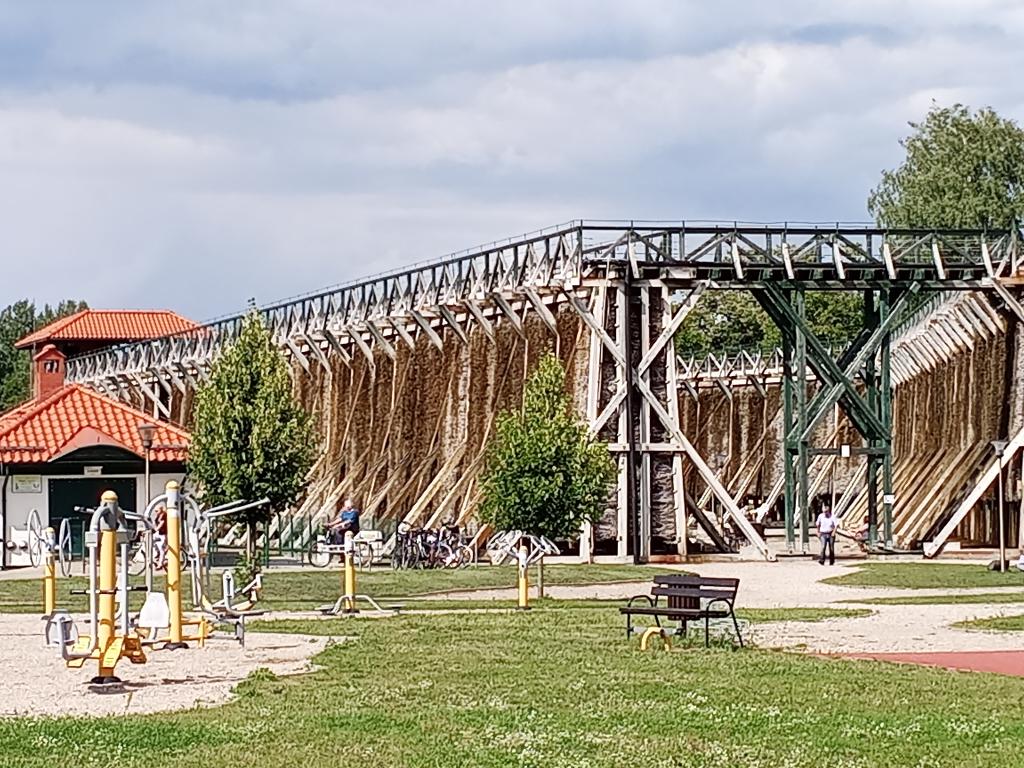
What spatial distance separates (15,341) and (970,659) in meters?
104

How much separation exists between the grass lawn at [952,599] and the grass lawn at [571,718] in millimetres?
11003

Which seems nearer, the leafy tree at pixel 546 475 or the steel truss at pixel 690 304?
the leafy tree at pixel 546 475

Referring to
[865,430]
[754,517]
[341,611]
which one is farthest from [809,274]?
[341,611]

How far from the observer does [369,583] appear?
35500mm

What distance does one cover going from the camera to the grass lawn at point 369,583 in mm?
31453

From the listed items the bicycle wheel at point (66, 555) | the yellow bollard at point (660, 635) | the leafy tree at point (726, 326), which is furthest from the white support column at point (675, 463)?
the leafy tree at point (726, 326)

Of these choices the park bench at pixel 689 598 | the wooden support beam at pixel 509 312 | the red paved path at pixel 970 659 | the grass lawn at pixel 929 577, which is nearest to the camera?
the red paved path at pixel 970 659

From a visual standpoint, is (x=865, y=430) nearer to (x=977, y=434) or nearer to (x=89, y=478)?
(x=977, y=434)

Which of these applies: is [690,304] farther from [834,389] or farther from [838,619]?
[838,619]

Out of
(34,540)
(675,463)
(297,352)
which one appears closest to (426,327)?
(297,352)

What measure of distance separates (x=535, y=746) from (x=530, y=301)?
37.0 m

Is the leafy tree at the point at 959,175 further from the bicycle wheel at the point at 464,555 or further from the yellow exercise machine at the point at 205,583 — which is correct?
the yellow exercise machine at the point at 205,583

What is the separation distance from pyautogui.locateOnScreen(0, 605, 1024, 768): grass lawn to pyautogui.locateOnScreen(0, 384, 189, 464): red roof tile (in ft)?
86.7

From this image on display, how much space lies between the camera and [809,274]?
1939 inches
